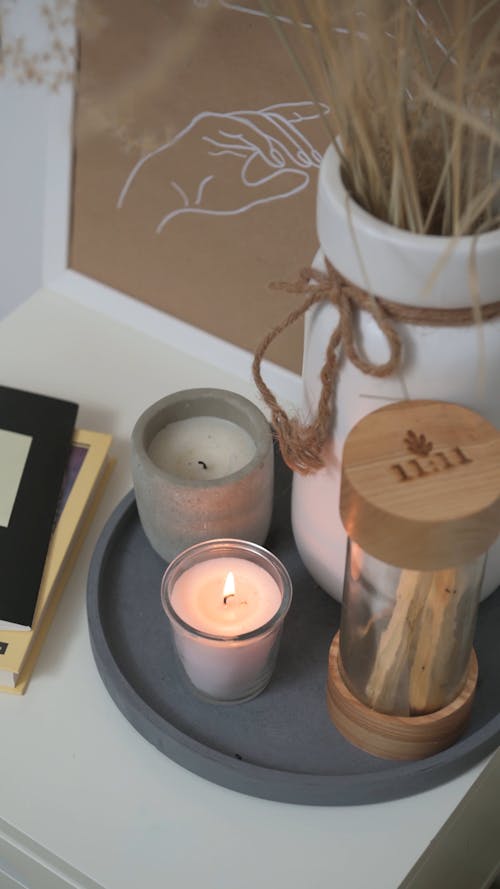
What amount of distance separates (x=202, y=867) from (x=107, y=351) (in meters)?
0.45

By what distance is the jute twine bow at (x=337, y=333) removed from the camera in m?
0.53

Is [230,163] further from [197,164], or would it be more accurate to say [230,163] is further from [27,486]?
[27,486]

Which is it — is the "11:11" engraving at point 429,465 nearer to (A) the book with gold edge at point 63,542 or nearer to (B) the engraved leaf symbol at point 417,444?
(B) the engraved leaf symbol at point 417,444

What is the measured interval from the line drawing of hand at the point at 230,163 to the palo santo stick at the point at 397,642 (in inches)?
13.7

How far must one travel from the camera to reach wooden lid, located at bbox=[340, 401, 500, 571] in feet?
1.62

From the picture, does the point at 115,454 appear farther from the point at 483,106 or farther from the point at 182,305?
the point at 483,106

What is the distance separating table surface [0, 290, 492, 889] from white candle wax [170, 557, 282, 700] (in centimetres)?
6

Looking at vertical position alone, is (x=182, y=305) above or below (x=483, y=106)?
below

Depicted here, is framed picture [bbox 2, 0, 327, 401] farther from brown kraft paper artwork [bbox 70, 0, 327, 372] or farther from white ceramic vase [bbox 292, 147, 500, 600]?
white ceramic vase [bbox 292, 147, 500, 600]

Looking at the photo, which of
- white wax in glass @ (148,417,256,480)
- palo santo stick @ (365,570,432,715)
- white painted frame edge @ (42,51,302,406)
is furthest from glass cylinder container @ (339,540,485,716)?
white painted frame edge @ (42,51,302,406)

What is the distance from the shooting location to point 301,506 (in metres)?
0.67

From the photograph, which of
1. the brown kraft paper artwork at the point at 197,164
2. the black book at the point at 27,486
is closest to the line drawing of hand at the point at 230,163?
the brown kraft paper artwork at the point at 197,164

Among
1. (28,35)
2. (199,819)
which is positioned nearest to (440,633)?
(199,819)

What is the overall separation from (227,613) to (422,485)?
0.18 m
